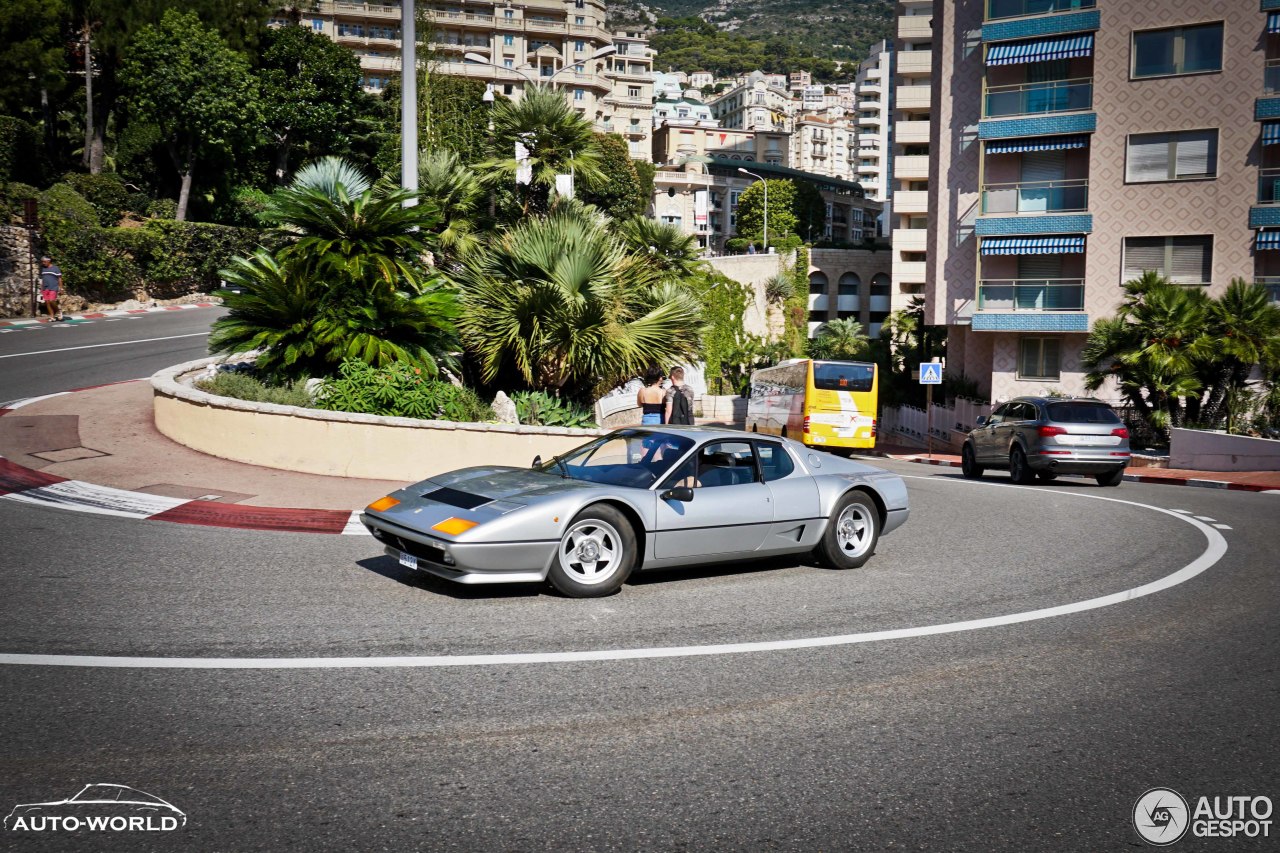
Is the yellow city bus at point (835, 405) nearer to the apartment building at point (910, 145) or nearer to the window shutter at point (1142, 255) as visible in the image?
the window shutter at point (1142, 255)

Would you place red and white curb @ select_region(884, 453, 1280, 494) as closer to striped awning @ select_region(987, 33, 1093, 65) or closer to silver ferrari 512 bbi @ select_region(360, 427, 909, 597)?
silver ferrari 512 bbi @ select_region(360, 427, 909, 597)

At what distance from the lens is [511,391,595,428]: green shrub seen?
15.9 m

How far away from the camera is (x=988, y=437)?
2112cm

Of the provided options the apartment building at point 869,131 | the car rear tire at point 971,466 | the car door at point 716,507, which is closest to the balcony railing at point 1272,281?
the car rear tire at point 971,466

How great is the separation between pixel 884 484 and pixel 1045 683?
147 inches

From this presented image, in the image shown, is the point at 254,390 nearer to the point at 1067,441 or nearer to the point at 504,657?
the point at 504,657

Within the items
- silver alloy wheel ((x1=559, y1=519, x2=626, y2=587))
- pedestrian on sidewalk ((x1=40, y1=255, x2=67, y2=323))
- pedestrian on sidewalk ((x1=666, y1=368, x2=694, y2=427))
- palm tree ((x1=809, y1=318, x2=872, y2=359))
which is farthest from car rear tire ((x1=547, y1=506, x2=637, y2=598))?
palm tree ((x1=809, y1=318, x2=872, y2=359))

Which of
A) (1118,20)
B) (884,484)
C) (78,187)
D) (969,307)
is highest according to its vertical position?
(1118,20)

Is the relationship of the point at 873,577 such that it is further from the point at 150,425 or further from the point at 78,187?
the point at 78,187

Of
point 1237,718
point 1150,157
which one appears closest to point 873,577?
point 1237,718

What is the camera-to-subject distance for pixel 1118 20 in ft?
110

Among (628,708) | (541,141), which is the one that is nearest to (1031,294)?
(541,141)

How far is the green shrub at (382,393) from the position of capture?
45.4 feet

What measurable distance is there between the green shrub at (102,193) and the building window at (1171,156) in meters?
36.6
